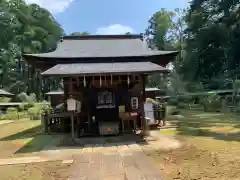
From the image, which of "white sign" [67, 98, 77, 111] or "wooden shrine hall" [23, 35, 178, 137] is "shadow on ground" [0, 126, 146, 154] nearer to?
"wooden shrine hall" [23, 35, 178, 137]

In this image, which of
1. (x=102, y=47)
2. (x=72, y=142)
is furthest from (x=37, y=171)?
(x=102, y=47)

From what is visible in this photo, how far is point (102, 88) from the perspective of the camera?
1101 centimetres

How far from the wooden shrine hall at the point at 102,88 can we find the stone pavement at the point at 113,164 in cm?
226

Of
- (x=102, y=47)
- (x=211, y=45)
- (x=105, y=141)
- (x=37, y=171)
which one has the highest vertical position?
(x=211, y=45)

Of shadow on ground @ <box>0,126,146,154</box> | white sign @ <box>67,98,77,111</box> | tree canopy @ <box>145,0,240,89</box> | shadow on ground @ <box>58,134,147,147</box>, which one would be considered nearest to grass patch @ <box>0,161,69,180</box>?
shadow on ground @ <box>0,126,146,154</box>

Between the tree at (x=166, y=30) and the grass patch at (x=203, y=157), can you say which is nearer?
the grass patch at (x=203, y=157)

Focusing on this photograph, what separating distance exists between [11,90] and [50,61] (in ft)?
84.5

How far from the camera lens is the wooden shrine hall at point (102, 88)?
9.93 metres

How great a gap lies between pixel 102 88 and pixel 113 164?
→ 5.46 m

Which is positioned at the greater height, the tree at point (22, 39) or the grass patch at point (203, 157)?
the tree at point (22, 39)

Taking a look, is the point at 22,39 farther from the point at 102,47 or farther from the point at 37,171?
the point at 37,171

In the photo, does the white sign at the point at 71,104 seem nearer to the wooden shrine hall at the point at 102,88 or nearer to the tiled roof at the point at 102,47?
the wooden shrine hall at the point at 102,88

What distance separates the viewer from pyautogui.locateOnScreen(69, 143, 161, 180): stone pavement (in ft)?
16.4

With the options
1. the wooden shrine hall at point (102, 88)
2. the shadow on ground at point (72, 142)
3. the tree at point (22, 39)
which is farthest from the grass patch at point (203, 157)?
the tree at point (22, 39)
